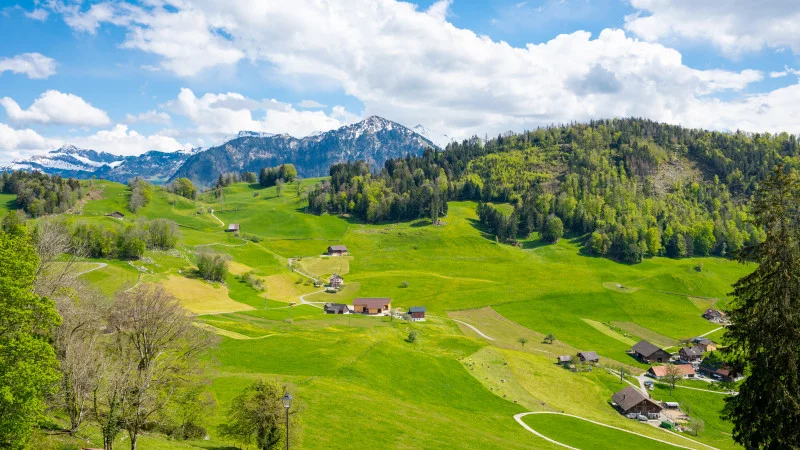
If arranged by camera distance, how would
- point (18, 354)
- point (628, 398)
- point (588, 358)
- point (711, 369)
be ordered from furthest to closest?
point (711, 369) < point (588, 358) < point (628, 398) < point (18, 354)

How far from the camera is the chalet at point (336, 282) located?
158875 millimetres

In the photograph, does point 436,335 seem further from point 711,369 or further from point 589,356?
point 711,369

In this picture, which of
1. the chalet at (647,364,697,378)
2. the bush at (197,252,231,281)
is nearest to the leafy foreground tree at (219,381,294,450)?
the chalet at (647,364,697,378)

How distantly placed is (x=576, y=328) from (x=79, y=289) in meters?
123

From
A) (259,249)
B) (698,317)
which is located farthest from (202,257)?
(698,317)

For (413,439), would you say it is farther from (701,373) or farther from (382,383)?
(701,373)

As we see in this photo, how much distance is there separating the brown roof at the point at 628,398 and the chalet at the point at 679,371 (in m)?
17.9

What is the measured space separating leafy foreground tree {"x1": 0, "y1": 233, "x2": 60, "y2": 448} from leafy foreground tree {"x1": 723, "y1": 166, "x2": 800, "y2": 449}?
38341 millimetres

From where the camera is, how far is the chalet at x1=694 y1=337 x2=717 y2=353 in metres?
119

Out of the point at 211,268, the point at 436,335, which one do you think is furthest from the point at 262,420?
the point at 211,268

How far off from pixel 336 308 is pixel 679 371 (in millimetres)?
88420

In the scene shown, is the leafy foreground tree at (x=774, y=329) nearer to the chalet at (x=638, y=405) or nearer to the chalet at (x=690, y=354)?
the chalet at (x=638, y=405)

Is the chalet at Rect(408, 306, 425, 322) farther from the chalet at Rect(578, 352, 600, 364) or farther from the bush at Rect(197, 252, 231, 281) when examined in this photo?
the bush at Rect(197, 252, 231, 281)

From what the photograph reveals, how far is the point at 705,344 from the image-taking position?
119938 millimetres
